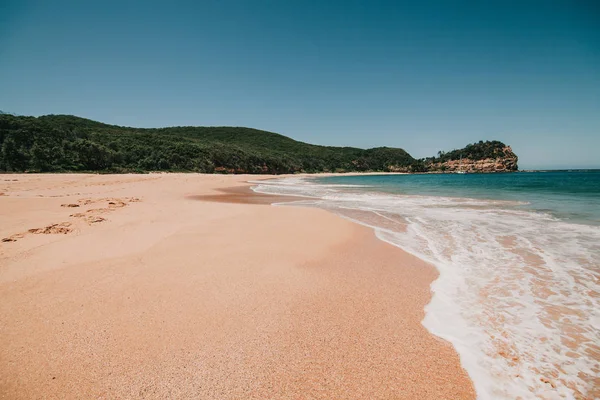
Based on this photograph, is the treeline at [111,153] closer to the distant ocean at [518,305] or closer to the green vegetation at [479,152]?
the distant ocean at [518,305]

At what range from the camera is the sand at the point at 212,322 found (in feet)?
7.06

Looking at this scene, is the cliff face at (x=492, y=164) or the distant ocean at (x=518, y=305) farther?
the cliff face at (x=492, y=164)

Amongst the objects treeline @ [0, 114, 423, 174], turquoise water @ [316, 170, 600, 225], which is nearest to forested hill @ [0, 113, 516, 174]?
treeline @ [0, 114, 423, 174]

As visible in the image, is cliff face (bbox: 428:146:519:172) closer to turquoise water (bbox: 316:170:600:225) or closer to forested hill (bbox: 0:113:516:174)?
forested hill (bbox: 0:113:516:174)

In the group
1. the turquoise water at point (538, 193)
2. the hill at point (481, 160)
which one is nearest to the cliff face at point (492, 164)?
the hill at point (481, 160)

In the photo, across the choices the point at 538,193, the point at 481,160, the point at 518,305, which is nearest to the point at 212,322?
the point at 518,305

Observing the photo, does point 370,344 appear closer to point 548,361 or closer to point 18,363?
point 548,361

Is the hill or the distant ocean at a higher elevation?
the hill

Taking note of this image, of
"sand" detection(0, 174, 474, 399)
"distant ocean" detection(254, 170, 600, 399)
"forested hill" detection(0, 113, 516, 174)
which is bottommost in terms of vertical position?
"distant ocean" detection(254, 170, 600, 399)

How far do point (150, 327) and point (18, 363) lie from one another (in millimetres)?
937

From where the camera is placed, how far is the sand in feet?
7.06

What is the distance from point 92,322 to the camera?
112 inches

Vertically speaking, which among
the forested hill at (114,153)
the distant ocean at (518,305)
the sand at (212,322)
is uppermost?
the forested hill at (114,153)

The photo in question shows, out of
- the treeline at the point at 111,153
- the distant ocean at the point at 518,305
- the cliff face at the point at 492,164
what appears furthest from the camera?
the cliff face at the point at 492,164
